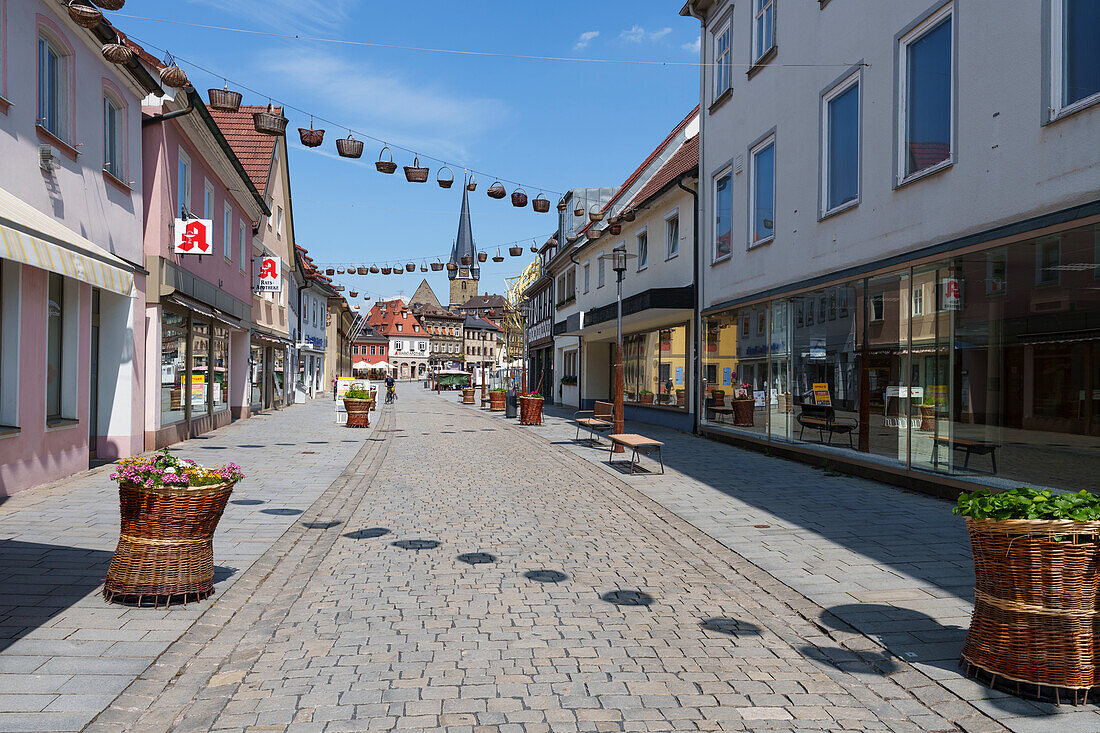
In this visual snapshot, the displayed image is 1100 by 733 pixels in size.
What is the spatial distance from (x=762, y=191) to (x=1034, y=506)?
13211 millimetres

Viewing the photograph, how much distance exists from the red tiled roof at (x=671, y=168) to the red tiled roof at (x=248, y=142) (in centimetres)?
1226

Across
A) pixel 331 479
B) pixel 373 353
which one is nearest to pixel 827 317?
pixel 331 479

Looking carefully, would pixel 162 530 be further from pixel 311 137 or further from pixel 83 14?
pixel 311 137

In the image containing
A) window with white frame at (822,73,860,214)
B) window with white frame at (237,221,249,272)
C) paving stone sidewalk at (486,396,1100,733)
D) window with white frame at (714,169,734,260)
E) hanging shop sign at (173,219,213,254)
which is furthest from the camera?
window with white frame at (237,221,249,272)

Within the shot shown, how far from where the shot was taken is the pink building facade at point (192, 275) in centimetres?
1395

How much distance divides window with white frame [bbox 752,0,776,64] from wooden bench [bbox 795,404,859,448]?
284 inches

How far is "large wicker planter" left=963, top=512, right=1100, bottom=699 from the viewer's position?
3742 millimetres

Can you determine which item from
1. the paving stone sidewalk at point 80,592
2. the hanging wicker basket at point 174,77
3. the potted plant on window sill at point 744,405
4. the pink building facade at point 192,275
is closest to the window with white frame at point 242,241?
the pink building facade at point 192,275

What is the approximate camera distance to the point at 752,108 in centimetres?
1653

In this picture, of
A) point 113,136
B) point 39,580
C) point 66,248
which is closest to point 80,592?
point 39,580

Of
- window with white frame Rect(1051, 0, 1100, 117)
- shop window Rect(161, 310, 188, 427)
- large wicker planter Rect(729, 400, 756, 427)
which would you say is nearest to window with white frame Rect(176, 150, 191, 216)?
shop window Rect(161, 310, 188, 427)

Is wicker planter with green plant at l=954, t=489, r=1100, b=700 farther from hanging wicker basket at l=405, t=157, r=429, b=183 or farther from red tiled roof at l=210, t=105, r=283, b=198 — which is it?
red tiled roof at l=210, t=105, r=283, b=198

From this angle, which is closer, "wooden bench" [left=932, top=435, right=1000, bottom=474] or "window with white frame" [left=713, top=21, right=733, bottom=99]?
"wooden bench" [left=932, top=435, right=1000, bottom=474]

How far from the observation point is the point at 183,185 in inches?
631
